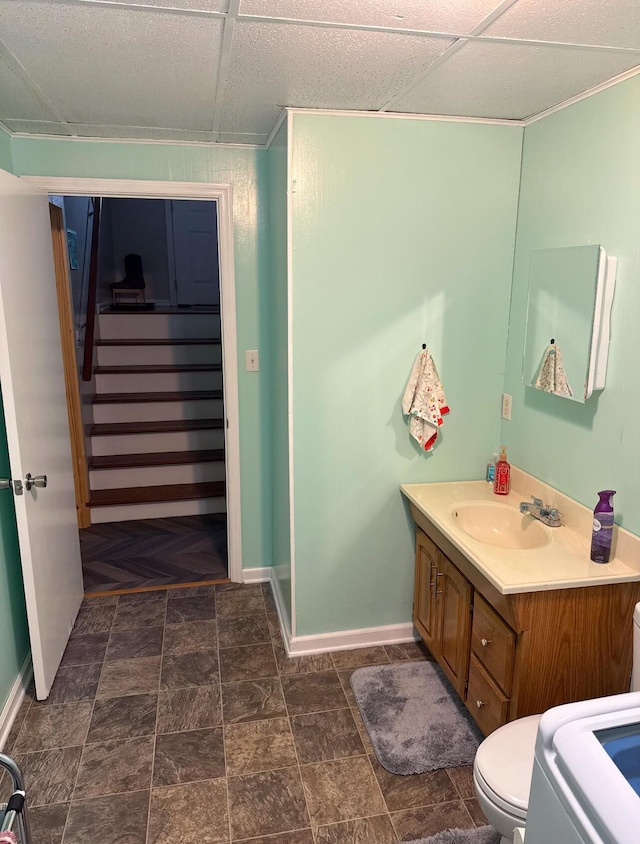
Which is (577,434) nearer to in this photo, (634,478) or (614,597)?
(634,478)

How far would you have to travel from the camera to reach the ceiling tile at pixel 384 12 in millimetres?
1410

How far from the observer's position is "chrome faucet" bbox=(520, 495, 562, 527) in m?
2.25

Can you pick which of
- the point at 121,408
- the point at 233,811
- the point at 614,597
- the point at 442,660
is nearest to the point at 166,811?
the point at 233,811

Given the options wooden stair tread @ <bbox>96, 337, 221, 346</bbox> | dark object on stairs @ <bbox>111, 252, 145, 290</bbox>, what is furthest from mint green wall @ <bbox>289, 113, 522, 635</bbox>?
dark object on stairs @ <bbox>111, 252, 145, 290</bbox>

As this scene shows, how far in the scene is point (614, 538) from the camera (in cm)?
198

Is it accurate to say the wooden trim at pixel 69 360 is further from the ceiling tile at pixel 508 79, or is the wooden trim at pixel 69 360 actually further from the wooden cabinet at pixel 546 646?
the wooden cabinet at pixel 546 646

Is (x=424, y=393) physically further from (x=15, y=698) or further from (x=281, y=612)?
(x=15, y=698)

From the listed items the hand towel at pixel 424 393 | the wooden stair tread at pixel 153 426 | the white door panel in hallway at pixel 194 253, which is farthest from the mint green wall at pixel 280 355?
the white door panel in hallway at pixel 194 253

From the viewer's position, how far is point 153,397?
4.79 m

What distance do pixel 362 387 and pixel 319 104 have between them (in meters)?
1.09

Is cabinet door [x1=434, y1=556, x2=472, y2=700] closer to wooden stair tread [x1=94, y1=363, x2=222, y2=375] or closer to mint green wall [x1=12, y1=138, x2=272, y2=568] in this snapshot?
mint green wall [x1=12, y1=138, x2=272, y2=568]

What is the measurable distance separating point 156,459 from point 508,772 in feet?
11.2

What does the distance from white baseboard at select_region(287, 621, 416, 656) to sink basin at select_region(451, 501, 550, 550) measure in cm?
67

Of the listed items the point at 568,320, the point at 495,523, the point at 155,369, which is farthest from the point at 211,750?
the point at 155,369
